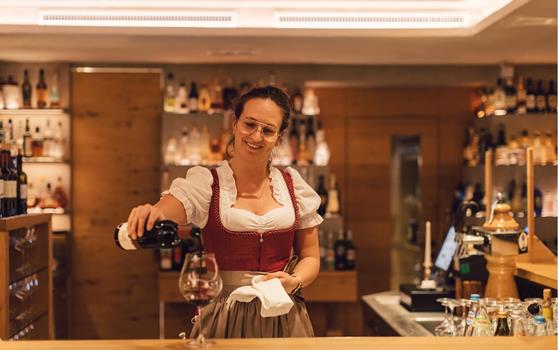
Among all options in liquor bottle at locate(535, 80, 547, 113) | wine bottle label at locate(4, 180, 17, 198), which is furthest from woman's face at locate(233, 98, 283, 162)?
liquor bottle at locate(535, 80, 547, 113)

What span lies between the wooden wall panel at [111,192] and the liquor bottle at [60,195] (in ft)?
0.38

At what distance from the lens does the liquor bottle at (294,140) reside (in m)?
6.09

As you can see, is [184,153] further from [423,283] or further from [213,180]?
[213,180]

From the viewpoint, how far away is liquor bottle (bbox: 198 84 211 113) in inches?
239

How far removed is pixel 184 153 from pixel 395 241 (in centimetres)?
214

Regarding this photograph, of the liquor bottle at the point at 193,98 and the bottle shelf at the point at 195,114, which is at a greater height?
the liquor bottle at the point at 193,98

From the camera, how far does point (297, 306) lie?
2.46 meters

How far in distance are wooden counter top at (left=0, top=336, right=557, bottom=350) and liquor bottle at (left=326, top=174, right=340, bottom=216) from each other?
4.07 metres

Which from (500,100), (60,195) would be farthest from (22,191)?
(500,100)

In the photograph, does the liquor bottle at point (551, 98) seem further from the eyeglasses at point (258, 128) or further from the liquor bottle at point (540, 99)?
the eyeglasses at point (258, 128)

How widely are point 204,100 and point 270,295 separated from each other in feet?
13.8

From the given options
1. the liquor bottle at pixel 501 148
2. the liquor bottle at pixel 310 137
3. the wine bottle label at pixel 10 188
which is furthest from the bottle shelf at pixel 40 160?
the liquor bottle at pixel 501 148

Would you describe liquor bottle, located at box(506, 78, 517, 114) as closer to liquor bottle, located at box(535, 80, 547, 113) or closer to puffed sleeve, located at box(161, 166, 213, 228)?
liquor bottle, located at box(535, 80, 547, 113)

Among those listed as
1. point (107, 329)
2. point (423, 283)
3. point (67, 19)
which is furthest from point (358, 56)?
point (107, 329)
